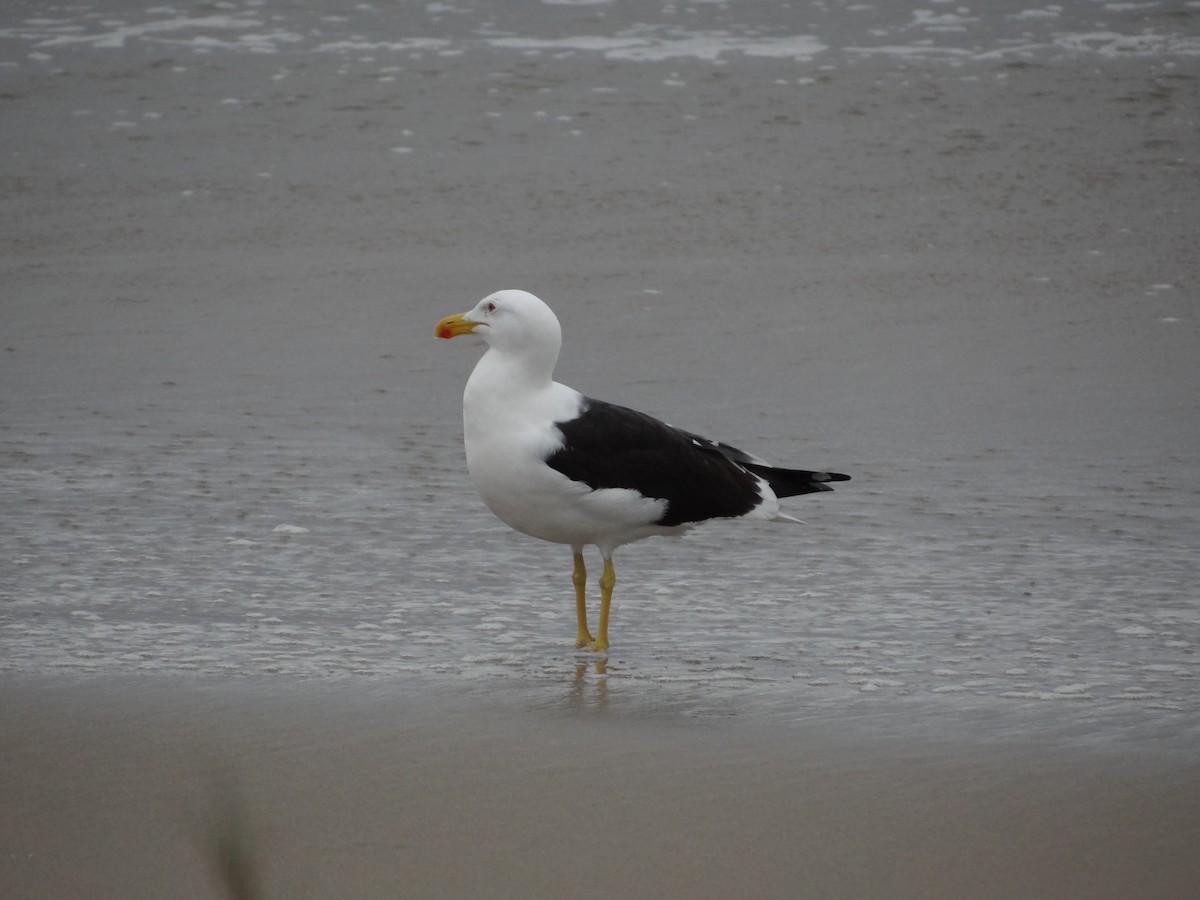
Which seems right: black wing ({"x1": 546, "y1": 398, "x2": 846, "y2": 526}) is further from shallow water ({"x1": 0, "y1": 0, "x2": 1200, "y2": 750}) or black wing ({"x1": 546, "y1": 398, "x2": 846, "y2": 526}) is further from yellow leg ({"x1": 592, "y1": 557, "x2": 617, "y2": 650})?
shallow water ({"x1": 0, "y1": 0, "x2": 1200, "y2": 750})

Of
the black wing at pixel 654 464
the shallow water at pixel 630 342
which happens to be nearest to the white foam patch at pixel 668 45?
the shallow water at pixel 630 342

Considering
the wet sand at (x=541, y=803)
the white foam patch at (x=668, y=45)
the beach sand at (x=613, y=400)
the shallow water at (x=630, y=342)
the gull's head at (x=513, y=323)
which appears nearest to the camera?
the wet sand at (x=541, y=803)

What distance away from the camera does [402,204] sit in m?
10.0

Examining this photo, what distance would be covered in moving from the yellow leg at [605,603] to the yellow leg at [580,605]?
0.11 ft

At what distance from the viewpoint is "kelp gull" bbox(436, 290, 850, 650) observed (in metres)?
4.67

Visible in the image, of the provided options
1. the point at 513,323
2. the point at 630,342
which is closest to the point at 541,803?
the point at 513,323

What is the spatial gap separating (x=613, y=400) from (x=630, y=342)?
0.77 metres

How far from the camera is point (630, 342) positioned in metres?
8.11

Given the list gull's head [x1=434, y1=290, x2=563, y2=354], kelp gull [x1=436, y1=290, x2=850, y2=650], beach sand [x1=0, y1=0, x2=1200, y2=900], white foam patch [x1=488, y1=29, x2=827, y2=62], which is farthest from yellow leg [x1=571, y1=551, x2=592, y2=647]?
white foam patch [x1=488, y1=29, x2=827, y2=62]

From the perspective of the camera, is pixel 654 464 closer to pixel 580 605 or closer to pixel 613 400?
pixel 580 605

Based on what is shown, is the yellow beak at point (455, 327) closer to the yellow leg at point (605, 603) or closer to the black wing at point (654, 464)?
the black wing at point (654, 464)

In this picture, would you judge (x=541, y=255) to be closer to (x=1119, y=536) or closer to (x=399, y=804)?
(x=1119, y=536)

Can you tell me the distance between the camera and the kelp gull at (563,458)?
4.67 m

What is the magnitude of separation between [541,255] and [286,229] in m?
1.59
